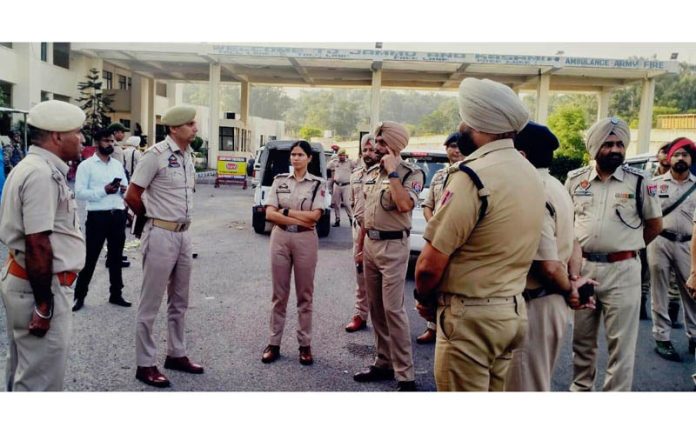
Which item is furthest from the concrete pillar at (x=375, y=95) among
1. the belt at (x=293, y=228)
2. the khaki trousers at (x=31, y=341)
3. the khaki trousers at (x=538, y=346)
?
the khaki trousers at (x=31, y=341)

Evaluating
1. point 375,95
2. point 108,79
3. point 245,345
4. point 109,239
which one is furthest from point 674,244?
point 108,79

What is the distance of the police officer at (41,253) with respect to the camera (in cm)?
283

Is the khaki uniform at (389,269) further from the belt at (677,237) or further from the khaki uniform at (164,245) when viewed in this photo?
the belt at (677,237)

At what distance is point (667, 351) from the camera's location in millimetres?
5102

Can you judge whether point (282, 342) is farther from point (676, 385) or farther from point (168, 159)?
point (676, 385)

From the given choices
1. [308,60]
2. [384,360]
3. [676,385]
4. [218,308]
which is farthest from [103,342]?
[308,60]

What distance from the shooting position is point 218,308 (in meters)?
6.16

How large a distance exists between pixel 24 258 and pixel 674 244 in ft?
17.5

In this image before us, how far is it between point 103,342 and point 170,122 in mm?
2041

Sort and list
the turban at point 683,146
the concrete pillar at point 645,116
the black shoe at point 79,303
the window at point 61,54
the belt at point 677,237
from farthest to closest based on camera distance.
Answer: the concrete pillar at point 645,116 → the window at point 61,54 → the black shoe at point 79,303 → the turban at point 683,146 → the belt at point 677,237

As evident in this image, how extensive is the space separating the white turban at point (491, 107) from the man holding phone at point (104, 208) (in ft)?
15.6

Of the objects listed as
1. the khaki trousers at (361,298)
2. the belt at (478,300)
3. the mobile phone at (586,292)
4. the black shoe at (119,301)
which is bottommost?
the black shoe at (119,301)

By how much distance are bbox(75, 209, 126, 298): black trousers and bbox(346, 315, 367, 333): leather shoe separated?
253cm

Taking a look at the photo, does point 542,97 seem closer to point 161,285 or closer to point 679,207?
point 679,207
